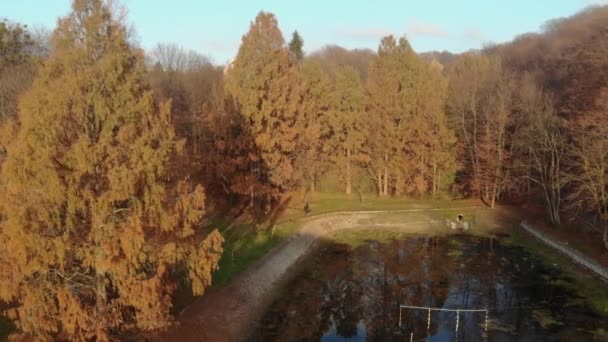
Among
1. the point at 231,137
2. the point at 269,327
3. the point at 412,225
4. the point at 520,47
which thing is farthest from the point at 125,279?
the point at 520,47

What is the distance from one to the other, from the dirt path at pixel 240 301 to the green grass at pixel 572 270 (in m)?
13.7

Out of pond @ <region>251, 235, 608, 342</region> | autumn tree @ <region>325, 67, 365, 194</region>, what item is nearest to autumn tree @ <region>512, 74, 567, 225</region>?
pond @ <region>251, 235, 608, 342</region>

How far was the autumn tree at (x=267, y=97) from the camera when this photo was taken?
106 ft

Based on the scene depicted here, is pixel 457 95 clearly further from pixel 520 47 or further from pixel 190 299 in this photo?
pixel 520 47

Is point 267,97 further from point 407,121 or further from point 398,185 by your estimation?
point 398,185

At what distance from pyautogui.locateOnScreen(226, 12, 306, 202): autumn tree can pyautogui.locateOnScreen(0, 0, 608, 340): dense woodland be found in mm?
97

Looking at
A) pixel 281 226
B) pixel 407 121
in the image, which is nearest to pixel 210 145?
pixel 281 226

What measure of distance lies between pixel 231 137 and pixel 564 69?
34.7 meters

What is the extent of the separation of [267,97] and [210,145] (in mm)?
7030

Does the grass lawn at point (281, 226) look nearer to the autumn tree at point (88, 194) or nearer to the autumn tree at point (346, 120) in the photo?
the autumn tree at point (346, 120)

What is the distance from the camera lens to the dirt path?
56.7ft

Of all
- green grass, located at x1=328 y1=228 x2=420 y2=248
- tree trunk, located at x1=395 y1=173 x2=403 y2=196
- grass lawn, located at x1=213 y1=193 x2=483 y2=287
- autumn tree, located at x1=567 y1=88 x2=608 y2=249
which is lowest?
green grass, located at x1=328 y1=228 x2=420 y2=248

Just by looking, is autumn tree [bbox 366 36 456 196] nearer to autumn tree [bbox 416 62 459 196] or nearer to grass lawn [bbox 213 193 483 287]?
autumn tree [bbox 416 62 459 196]

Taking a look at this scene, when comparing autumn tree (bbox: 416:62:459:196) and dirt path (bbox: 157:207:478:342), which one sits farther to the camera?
autumn tree (bbox: 416:62:459:196)
